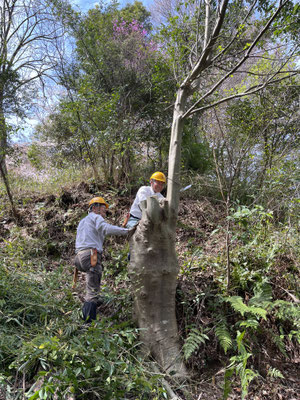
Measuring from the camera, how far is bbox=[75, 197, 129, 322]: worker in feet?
10.9

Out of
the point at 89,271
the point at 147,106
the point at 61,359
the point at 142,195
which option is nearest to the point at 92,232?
the point at 89,271

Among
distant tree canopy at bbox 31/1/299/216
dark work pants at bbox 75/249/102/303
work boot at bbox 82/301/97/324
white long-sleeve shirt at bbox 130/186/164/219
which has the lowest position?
work boot at bbox 82/301/97/324

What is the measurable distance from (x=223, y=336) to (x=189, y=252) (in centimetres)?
162

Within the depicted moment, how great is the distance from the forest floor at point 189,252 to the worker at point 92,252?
0.46 metres

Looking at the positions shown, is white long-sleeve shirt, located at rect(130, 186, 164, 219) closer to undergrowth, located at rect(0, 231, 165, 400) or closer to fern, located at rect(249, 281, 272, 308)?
undergrowth, located at rect(0, 231, 165, 400)

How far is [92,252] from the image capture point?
346 centimetres

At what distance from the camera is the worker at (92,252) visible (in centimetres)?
331

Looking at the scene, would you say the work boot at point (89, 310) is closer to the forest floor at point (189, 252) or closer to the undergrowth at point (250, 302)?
the forest floor at point (189, 252)

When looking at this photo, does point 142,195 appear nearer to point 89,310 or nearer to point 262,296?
point 89,310

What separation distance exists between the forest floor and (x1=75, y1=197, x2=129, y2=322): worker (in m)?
0.46

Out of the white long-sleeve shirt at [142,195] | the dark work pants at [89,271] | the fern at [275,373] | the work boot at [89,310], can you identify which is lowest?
the fern at [275,373]

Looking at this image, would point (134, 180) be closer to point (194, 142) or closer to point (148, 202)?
point (194, 142)

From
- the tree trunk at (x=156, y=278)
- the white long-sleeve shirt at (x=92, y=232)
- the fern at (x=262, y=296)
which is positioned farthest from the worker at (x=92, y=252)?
the fern at (x=262, y=296)

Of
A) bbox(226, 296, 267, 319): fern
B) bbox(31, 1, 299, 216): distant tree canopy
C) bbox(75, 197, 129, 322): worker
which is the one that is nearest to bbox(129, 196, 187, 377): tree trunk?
bbox(75, 197, 129, 322): worker
